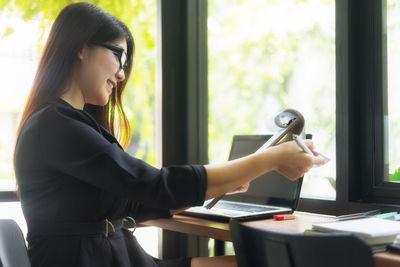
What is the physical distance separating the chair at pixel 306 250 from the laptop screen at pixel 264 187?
2.57ft

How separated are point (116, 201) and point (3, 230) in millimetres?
319

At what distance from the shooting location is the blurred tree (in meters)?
2.12

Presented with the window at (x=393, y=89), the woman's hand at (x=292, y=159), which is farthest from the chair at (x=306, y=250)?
the window at (x=393, y=89)

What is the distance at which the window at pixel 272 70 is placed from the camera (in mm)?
2010

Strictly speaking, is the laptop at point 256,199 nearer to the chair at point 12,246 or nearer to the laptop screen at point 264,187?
the laptop screen at point 264,187

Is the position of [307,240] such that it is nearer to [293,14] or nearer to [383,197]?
[383,197]

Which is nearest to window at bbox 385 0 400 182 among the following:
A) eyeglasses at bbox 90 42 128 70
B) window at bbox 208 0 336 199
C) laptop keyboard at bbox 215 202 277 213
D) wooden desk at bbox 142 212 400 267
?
window at bbox 208 0 336 199

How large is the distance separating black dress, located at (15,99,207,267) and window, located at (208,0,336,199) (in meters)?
0.94

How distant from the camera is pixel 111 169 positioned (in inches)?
47.6

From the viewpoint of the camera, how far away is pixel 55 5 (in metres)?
2.19

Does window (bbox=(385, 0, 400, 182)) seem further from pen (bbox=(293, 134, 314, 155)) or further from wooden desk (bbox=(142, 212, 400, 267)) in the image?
pen (bbox=(293, 134, 314, 155))

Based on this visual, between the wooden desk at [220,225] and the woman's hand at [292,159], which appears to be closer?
the woman's hand at [292,159]

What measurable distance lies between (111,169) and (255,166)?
1.27ft

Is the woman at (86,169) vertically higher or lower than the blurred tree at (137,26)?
lower
